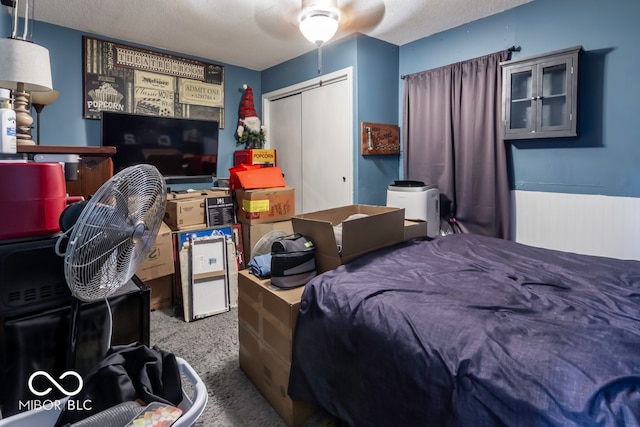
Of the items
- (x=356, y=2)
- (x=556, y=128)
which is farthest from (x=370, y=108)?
(x=556, y=128)

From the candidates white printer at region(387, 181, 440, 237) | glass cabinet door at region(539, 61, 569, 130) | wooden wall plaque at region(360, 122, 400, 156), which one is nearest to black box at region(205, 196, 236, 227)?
wooden wall plaque at region(360, 122, 400, 156)

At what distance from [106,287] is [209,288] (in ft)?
6.02

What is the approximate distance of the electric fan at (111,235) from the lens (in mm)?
936

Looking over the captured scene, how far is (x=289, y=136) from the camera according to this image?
4.17m

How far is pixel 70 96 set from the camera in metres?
3.13

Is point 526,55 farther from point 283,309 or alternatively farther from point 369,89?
point 283,309

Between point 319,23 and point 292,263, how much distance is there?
6.30ft

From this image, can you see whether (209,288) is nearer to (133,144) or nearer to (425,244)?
(133,144)

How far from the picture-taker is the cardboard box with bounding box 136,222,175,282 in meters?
2.68

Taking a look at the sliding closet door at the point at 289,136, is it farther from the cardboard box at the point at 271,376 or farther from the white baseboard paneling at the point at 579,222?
the cardboard box at the point at 271,376

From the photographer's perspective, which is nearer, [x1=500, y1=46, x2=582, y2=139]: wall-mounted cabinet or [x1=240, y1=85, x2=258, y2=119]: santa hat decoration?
[x1=500, y1=46, x2=582, y2=139]: wall-mounted cabinet

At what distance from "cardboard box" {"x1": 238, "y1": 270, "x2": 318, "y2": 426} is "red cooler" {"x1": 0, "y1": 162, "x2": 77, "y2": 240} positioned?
846 millimetres

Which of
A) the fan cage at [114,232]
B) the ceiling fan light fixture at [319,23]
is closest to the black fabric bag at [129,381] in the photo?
the fan cage at [114,232]

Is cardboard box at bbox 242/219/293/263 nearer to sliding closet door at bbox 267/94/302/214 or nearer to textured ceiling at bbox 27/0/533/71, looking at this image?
sliding closet door at bbox 267/94/302/214
